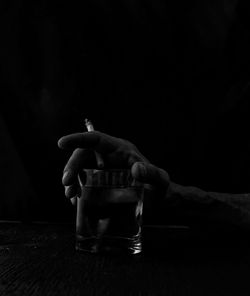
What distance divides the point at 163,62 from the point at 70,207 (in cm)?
52

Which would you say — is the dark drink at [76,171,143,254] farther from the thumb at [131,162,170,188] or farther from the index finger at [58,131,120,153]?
the index finger at [58,131,120,153]

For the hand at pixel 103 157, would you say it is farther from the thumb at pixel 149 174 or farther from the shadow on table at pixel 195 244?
the shadow on table at pixel 195 244

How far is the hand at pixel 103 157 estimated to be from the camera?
0.69 metres

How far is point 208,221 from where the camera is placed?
38.3 inches

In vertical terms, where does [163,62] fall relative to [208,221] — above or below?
above

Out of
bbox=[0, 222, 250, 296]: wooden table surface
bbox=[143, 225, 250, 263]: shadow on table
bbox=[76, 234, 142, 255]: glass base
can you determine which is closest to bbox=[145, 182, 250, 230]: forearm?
bbox=[143, 225, 250, 263]: shadow on table

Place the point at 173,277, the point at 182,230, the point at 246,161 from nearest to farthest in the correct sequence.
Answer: the point at 173,277
the point at 182,230
the point at 246,161

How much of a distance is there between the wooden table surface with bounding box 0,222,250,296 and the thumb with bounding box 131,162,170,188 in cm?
11

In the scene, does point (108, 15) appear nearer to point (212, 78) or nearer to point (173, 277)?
point (212, 78)

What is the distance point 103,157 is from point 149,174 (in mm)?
288

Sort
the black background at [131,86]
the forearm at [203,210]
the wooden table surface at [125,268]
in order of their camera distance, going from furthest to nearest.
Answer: the black background at [131,86], the forearm at [203,210], the wooden table surface at [125,268]

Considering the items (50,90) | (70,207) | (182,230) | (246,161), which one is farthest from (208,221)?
(50,90)

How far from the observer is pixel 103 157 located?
96 centimetres

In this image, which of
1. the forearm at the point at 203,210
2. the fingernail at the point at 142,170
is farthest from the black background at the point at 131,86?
the fingernail at the point at 142,170
